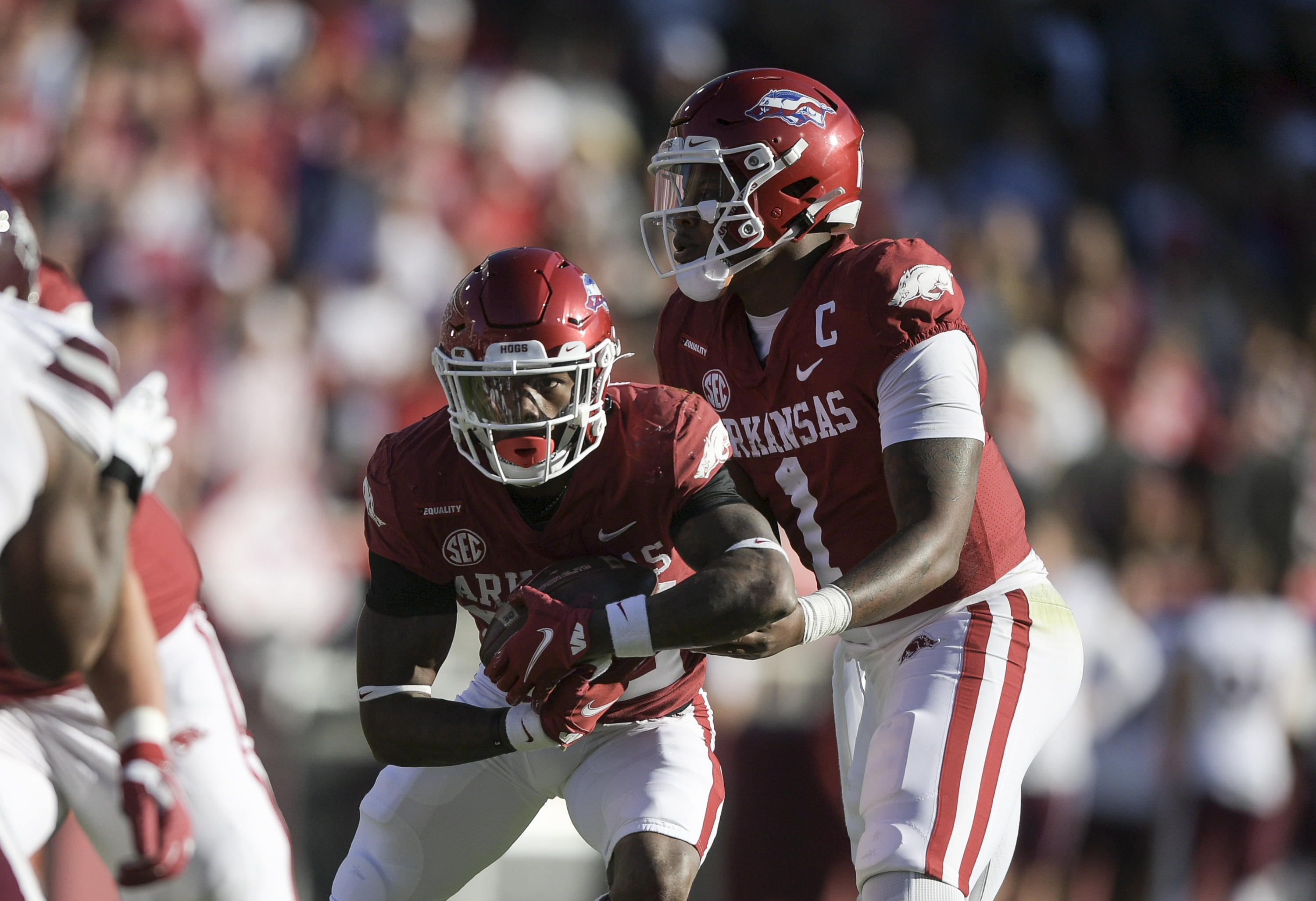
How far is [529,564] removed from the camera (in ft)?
11.9

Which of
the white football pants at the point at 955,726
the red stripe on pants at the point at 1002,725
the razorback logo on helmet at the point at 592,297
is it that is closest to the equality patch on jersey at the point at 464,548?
the razorback logo on helmet at the point at 592,297

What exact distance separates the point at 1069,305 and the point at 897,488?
650cm

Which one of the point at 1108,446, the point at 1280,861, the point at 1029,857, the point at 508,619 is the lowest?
the point at 1280,861

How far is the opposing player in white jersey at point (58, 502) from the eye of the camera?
2.60m

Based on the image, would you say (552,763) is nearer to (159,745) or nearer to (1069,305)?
(159,745)

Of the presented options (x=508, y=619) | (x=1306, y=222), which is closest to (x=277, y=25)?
(x=508, y=619)

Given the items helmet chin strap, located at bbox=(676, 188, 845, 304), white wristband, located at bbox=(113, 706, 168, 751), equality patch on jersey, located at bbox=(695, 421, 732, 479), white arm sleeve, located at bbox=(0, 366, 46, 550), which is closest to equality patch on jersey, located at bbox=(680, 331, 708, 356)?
helmet chin strap, located at bbox=(676, 188, 845, 304)

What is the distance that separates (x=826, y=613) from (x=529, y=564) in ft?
2.52

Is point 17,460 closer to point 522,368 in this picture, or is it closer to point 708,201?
point 522,368

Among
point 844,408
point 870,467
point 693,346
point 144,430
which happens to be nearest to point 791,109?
point 693,346

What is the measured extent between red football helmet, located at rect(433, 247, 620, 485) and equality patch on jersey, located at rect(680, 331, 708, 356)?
1.34ft

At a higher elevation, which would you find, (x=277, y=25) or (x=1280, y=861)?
(x=277, y=25)

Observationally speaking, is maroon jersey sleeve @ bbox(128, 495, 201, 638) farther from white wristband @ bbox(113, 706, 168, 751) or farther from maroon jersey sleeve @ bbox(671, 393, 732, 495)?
maroon jersey sleeve @ bbox(671, 393, 732, 495)

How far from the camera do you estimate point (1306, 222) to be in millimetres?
11484
